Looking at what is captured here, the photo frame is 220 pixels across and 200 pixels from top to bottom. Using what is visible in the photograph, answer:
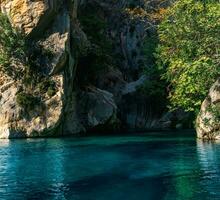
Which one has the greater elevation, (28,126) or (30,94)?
(30,94)

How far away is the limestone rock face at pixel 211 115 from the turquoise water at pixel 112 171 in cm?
302

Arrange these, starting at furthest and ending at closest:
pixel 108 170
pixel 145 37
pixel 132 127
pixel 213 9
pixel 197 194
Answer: pixel 145 37, pixel 132 127, pixel 213 9, pixel 108 170, pixel 197 194

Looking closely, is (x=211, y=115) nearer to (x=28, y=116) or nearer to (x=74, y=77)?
(x=28, y=116)

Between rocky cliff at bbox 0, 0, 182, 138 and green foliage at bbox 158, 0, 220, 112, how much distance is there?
1235 cm

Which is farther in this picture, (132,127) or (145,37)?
(145,37)

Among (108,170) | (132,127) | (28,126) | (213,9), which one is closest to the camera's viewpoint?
(108,170)

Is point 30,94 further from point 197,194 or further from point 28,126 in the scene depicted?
point 197,194

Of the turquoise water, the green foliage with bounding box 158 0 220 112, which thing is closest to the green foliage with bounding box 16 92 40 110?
the turquoise water

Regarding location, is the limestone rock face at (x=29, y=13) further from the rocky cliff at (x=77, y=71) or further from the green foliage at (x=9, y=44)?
the green foliage at (x=9, y=44)

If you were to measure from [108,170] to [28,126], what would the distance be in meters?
23.7

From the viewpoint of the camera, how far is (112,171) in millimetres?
24203

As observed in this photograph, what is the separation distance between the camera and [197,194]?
731 inches

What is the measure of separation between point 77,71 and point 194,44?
2070cm

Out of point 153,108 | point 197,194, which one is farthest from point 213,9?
point 153,108
